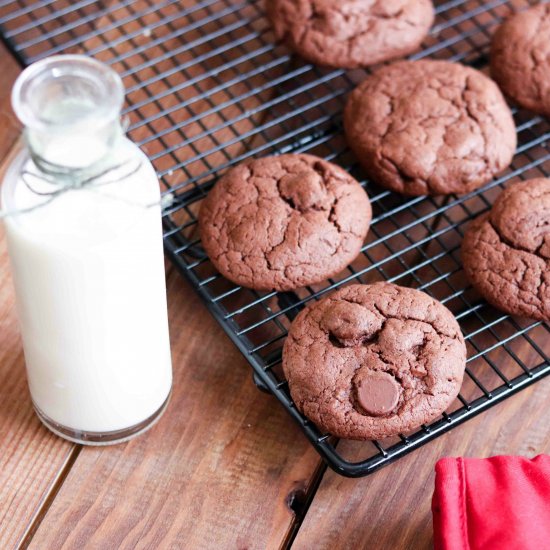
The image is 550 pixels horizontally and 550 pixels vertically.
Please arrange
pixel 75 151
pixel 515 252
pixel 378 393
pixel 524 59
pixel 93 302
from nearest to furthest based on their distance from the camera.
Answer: pixel 75 151, pixel 93 302, pixel 378 393, pixel 515 252, pixel 524 59

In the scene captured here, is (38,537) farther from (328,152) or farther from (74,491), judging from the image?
(328,152)

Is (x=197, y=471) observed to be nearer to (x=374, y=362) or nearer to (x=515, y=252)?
(x=374, y=362)

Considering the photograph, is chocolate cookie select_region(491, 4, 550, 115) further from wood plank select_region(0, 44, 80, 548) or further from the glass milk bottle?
wood plank select_region(0, 44, 80, 548)

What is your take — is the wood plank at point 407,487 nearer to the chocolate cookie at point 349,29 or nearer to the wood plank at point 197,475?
the wood plank at point 197,475

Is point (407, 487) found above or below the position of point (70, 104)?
below

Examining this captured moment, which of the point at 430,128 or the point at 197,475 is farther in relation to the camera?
the point at 430,128

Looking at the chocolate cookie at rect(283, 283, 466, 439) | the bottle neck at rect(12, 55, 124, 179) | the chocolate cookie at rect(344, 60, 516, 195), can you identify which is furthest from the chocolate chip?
the bottle neck at rect(12, 55, 124, 179)

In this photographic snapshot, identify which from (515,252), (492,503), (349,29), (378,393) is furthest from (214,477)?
(349,29)
